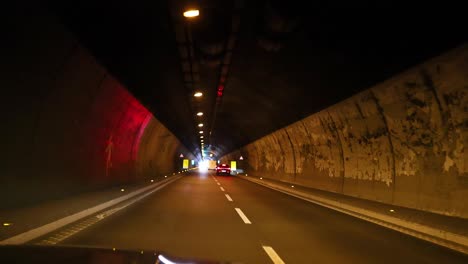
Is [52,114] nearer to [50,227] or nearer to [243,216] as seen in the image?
[50,227]

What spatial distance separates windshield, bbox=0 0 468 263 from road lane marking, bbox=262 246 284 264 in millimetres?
91

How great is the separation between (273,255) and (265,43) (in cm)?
836

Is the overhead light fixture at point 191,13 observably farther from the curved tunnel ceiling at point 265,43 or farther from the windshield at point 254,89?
the curved tunnel ceiling at point 265,43

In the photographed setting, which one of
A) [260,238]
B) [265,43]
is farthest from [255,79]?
[260,238]

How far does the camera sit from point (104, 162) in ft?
73.6

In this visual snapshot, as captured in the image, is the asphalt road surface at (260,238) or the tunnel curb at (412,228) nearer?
→ the asphalt road surface at (260,238)

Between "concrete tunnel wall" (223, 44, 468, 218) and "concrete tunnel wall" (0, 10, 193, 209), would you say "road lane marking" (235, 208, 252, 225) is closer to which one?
"concrete tunnel wall" (223, 44, 468, 218)

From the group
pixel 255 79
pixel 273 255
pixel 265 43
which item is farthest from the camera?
pixel 255 79

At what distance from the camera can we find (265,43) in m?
14.7

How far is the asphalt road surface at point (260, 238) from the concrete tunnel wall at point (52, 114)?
286 cm

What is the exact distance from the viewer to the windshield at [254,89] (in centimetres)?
952

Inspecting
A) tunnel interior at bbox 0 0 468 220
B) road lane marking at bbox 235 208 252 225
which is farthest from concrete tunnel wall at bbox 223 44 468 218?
road lane marking at bbox 235 208 252 225

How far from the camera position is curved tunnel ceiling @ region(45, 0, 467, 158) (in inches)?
415

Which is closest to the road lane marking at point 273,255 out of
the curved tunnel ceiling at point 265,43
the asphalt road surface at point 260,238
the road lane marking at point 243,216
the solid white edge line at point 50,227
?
the asphalt road surface at point 260,238
